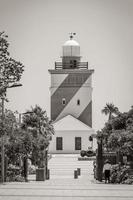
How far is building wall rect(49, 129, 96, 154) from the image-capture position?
85.2 metres

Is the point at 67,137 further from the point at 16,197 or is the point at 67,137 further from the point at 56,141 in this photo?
the point at 16,197

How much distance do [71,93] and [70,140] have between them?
7326 millimetres

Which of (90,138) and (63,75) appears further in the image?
(63,75)

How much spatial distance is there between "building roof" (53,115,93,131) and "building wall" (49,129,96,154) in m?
0.52

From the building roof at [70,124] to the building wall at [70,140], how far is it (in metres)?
0.52

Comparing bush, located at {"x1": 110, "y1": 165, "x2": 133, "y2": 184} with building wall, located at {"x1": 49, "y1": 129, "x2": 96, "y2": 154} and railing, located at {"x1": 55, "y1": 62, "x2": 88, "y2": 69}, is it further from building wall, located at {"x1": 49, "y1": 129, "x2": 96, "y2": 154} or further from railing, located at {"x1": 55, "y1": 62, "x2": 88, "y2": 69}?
railing, located at {"x1": 55, "y1": 62, "x2": 88, "y2": 69}

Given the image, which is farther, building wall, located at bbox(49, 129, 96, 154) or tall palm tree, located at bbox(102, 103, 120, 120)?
tall palm tree, located at bbox(102, 103, 120, 120)

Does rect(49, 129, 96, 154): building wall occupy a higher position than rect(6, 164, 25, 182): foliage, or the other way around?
rect(49, 129, 96, 154): building wall

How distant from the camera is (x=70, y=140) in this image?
8606 cm

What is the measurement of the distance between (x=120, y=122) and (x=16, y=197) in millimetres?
37349

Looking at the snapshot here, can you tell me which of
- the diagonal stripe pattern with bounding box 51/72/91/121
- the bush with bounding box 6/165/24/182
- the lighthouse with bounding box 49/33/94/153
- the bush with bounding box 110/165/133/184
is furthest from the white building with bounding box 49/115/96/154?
the bush with bounding box 110/165/133/184

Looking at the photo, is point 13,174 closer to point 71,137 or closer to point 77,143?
point 77,143

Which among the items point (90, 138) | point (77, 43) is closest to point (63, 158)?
point (90, 138)

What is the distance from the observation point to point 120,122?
56.3 metres
